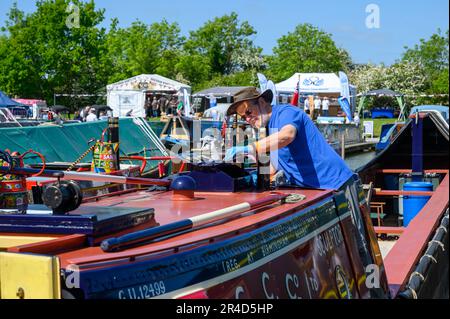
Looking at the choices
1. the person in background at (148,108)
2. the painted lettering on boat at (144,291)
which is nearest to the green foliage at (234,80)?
the person in background at (148,108)

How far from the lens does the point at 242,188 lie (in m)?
4.51

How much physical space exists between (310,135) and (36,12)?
46.5 metres

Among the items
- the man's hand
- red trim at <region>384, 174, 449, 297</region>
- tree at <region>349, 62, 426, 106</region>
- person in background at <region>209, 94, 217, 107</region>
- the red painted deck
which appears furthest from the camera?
person in background at <region>209, 94, 217, 107</region>

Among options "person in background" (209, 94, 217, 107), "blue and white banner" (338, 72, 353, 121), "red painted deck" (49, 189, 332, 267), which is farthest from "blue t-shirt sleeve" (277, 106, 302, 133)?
"person in background" (209, 94, 217, 107)

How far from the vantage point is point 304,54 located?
64.1 meters

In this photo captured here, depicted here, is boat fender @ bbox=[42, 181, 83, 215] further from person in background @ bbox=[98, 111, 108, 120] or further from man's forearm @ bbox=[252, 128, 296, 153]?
person in background @ bbox=[98, 111, 108, 120]

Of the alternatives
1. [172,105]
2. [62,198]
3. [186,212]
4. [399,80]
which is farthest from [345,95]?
[62,198]

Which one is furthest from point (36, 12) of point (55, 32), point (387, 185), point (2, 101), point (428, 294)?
point (428, 294)

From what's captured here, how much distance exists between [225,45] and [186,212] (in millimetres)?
65199

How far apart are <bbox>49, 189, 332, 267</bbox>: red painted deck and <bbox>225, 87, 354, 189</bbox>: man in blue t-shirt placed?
15 centimetres

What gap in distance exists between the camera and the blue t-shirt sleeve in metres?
4.47

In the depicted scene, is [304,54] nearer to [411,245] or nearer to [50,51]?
[50,51]

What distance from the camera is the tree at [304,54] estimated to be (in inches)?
2451
